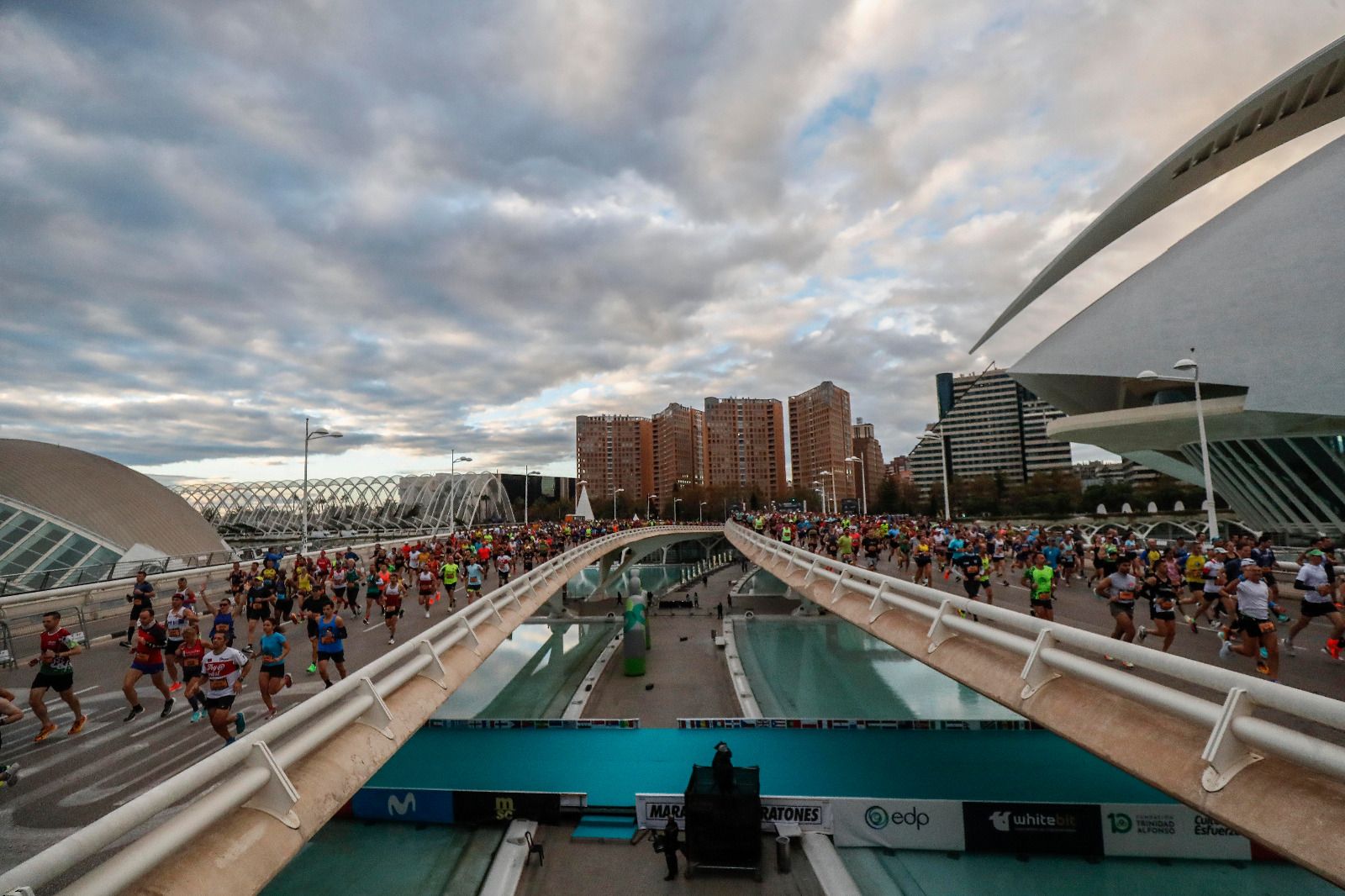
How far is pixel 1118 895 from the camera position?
8195mm

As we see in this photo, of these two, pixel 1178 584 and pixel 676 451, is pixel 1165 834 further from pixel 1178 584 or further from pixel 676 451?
pixel 676 451

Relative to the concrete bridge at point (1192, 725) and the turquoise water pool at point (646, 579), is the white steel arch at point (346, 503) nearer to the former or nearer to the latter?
the turquoise water pool at point (646, 579)

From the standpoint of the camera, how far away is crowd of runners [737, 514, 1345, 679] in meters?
8.45

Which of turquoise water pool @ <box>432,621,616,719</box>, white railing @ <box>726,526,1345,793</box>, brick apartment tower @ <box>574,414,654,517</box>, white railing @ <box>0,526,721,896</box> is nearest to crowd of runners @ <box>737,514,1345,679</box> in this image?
white railing @ <box>726,526,1345,793</box>

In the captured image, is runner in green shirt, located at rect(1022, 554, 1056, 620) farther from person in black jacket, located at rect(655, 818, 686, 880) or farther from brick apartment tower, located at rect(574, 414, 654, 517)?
brick apartment tower, located at rect(574, 414, 654, 517)

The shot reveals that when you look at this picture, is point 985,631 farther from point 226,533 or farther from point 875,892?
point 226,533

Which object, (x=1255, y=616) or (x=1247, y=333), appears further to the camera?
(x=1247, y=333)

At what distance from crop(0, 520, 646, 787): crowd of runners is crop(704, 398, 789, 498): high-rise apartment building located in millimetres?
146706

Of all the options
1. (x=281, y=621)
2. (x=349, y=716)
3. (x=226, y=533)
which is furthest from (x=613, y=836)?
(x=226, y=533)

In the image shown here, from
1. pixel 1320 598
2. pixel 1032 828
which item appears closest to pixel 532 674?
pixel 1032 828

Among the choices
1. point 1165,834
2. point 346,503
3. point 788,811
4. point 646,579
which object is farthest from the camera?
point 346,503

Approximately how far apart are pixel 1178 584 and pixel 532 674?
1909 cm

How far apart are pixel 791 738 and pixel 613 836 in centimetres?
364

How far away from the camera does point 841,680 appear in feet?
68.2
